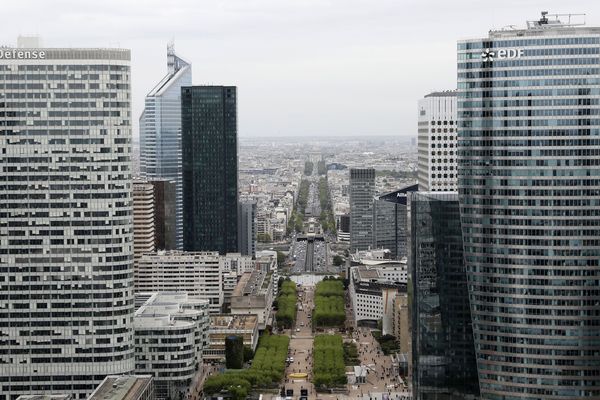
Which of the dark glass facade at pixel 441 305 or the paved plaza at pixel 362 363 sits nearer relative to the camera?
the dark glass facade at pixel 441 305

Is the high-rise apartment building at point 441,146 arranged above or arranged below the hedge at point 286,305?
above

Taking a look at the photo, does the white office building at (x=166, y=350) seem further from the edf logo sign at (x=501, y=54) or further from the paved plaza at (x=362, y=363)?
the edf logo sign at (x=501, y=54)

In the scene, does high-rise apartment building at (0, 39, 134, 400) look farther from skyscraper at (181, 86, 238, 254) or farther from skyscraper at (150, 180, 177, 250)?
skyscraper at (181, 86, 238, 254)

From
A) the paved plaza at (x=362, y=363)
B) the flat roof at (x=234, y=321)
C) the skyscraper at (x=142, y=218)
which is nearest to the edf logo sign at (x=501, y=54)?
the paved plaza at (x=362, y=363)

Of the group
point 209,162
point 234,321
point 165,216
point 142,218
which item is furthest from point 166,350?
point 209,162

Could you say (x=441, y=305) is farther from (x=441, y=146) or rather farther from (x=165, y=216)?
(x=165, y=216)

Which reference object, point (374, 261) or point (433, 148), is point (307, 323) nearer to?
point (374, 261)
